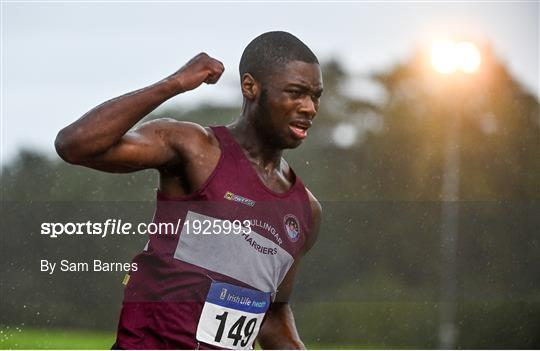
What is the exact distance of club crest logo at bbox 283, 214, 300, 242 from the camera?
3.90m

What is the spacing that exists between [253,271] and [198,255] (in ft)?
0.82

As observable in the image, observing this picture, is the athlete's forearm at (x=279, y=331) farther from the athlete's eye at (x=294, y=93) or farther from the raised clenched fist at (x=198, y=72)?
the raised clenched fist at (x=198, y=72)

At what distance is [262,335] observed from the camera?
13.8ft

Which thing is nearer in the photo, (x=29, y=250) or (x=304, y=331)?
(x=29, y=250)

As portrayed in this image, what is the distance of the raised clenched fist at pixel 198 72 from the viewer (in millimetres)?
3438

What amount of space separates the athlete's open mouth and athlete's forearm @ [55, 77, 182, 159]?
2.32 ft

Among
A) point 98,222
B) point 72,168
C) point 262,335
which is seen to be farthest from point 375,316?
point 262,335

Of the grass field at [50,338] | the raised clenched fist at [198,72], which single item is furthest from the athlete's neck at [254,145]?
the grass field at [50,338]

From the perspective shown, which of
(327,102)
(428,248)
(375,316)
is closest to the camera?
(428,248)

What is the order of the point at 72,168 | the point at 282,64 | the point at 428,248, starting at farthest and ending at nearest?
the point at 428,248, the point at 72,168, the point at 282,64

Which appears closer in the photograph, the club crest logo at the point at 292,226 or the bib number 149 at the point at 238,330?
the bib number 149 at the point at 238,330

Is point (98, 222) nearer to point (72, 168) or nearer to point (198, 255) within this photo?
point (72, 168)

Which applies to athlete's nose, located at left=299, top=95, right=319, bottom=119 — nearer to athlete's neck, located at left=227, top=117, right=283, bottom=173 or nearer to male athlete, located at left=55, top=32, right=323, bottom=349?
male athlete, located at left=55, top=32, right=323, bottom=349

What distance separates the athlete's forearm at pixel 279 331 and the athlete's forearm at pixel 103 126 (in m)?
1.30
